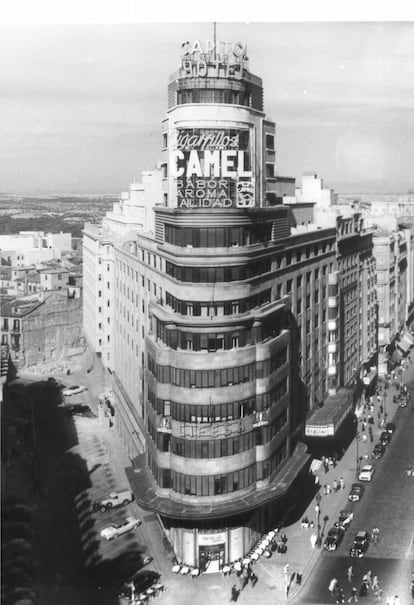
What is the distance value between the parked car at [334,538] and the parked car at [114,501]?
48.2 ft

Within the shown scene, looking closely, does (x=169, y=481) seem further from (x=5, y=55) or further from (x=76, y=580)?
(x=5, y=55)

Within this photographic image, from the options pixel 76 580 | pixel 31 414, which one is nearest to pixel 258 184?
pixel 76 580

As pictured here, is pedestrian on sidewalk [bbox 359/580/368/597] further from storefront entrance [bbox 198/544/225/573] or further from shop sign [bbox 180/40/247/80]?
shop sign [bbox 180/40/247/80]

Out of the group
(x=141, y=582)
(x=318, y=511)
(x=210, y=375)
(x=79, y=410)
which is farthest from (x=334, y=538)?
(x=79, y=410)

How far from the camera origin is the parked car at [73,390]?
81.2 meters

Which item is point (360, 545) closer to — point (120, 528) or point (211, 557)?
point (211, 557)

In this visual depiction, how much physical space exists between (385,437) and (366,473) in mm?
9750

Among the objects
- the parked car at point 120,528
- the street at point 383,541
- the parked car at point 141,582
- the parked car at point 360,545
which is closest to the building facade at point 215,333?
the parked car at point 141,582

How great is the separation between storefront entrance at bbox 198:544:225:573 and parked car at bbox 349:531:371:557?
8.67m

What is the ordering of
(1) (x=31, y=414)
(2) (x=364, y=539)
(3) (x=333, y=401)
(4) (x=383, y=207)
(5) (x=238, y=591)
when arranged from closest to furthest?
(5) (x=238, y=591), (2) (x=364, y=539), (3) (x=333, y=401), (1) (x=31, y=414), (4) (x=383, y=207)

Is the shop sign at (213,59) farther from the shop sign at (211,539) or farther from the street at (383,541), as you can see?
the street at (383,541)

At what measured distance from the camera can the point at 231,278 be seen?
47375 millimetres

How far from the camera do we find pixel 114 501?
180ft

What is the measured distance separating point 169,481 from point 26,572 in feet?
33.4
